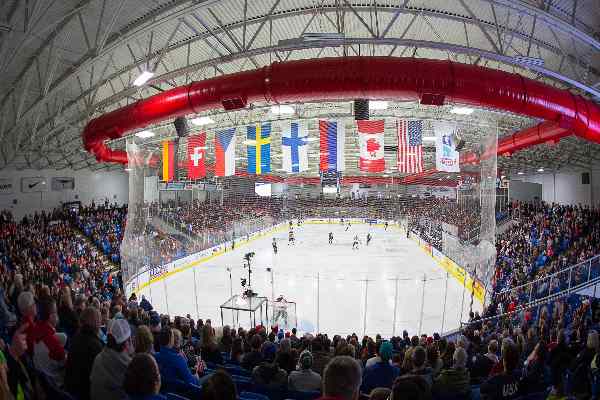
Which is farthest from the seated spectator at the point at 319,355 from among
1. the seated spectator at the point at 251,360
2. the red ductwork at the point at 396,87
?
the red ductwork at the point at 396,87

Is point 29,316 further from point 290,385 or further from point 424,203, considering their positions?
point 424,203

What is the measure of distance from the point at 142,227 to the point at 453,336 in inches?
390

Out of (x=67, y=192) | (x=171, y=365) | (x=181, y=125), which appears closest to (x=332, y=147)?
(x=181, y=125)

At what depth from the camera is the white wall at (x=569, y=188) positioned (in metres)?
31.4

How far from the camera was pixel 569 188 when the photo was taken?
35.7 meters

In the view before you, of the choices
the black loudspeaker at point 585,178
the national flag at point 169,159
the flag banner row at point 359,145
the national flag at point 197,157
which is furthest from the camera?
the black loudspeaker at point 585,178

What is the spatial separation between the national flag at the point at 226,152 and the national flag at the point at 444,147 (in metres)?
6.72

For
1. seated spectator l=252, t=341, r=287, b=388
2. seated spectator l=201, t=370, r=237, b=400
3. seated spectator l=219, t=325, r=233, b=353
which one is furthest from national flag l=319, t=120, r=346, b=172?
seated spectator l=201, t=370, r=237, b=400

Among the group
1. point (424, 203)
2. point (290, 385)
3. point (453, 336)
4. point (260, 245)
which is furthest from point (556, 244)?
point (424, 203)

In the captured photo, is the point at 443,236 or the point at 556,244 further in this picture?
the point at 443,236

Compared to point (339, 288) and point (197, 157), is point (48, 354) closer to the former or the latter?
point (197, 157)

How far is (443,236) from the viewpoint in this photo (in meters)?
21.6

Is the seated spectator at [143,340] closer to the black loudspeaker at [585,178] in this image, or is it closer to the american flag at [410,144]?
the american flag at [410,144]

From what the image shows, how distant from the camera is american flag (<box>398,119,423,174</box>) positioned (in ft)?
40.9
